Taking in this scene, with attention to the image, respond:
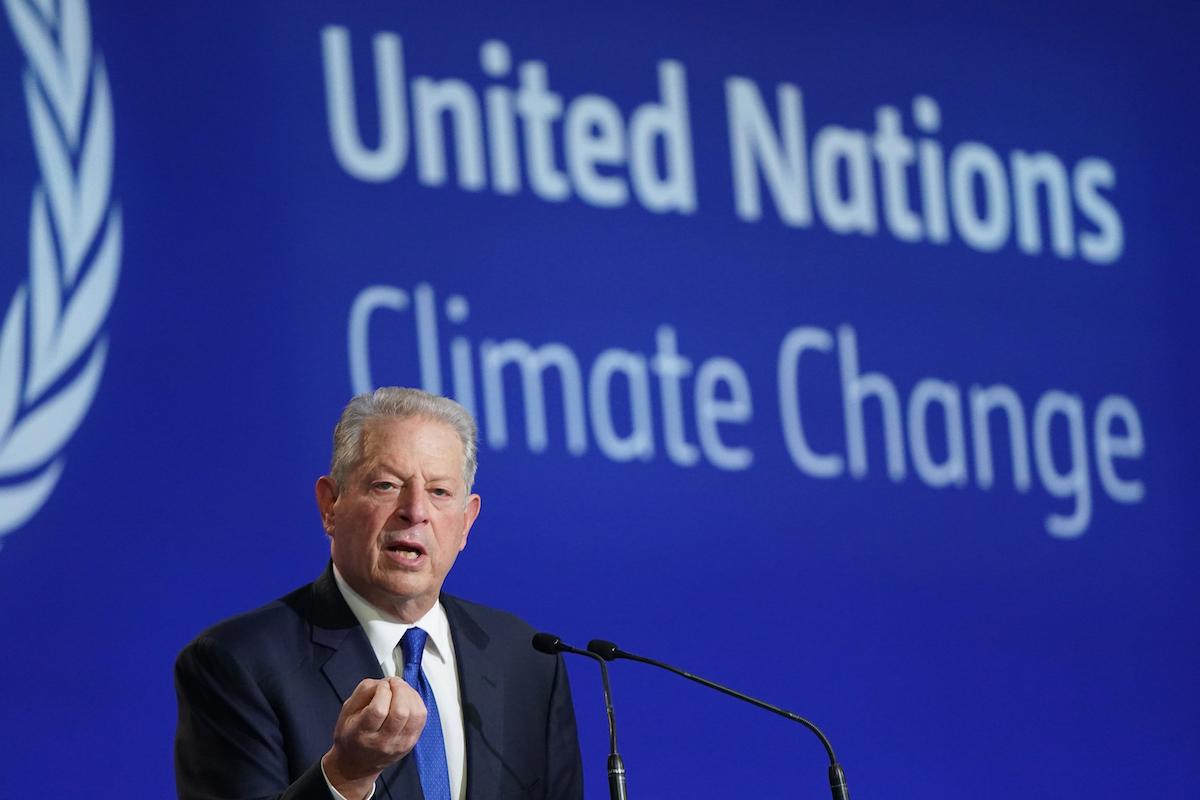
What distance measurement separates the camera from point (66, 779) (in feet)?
12.2

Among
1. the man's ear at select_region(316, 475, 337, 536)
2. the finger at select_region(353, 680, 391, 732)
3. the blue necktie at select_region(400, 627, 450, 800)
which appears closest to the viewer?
the finger at select_region(353, 680, 391, 732)

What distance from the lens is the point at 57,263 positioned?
3816 millimetres

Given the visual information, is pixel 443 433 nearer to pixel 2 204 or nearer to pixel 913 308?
pixel 2 204

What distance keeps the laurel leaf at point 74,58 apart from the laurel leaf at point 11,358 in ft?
1.26

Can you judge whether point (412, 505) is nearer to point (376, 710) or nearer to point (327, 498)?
point (327, 498)

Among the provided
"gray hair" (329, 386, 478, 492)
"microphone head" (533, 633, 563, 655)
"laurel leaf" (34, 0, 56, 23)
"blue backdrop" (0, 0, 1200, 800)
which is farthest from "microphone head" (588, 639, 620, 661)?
"laurel leaf" (34, 0, 56, 23)

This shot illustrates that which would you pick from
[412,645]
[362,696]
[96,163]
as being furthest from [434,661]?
[96,163]

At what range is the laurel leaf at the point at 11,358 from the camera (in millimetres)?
3705

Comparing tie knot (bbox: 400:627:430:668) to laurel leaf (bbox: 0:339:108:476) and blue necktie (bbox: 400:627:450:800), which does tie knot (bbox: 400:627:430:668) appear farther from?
laurel leaf (bbox: 0:339:108:476)

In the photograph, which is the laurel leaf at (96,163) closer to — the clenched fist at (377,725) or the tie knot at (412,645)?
the tie knot at (412,645)

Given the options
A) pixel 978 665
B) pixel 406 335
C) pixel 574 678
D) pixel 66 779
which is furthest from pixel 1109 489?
pixel 66 779

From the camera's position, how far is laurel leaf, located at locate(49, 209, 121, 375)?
12.5 ft

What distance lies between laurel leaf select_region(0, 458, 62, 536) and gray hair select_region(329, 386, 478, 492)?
3.36ft

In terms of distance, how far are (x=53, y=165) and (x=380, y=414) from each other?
1320mm
